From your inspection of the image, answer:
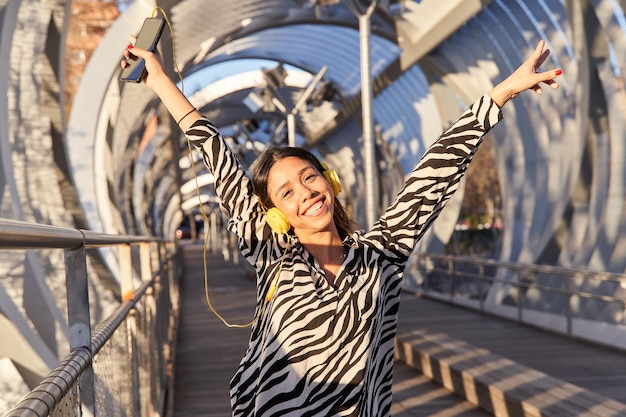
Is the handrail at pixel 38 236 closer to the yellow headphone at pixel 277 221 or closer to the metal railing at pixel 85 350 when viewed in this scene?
the metal railing at pixel 85 350

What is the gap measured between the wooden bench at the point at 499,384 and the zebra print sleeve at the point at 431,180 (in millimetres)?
3277

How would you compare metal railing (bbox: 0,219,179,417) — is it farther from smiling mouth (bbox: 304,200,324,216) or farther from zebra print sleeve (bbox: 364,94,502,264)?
zebra print sleeve (bbox: 364,94,502,264)

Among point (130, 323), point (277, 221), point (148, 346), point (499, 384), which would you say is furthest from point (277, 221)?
point (499, 384)

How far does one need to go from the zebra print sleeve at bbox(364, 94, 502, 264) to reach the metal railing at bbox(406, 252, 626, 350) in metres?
7.78

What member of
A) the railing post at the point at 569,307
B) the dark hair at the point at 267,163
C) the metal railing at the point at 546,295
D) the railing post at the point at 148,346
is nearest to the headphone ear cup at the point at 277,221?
the dark hair at the point at 267,163

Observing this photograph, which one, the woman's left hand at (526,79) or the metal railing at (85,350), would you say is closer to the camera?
the metal railing at (85,350)

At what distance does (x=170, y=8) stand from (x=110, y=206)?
14.0ft

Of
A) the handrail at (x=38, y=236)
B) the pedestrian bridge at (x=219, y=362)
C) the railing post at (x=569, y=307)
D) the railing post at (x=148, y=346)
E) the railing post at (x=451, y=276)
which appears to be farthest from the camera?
the railing post at (x=451, y=276)

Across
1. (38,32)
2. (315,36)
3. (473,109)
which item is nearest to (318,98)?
(315,36)

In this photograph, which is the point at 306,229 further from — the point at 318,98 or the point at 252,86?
the point at 252,86

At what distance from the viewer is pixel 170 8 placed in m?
19.5

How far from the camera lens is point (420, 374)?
32.3ft

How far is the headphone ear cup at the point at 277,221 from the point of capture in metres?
3.07

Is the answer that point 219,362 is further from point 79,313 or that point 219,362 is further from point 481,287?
point 79,313
